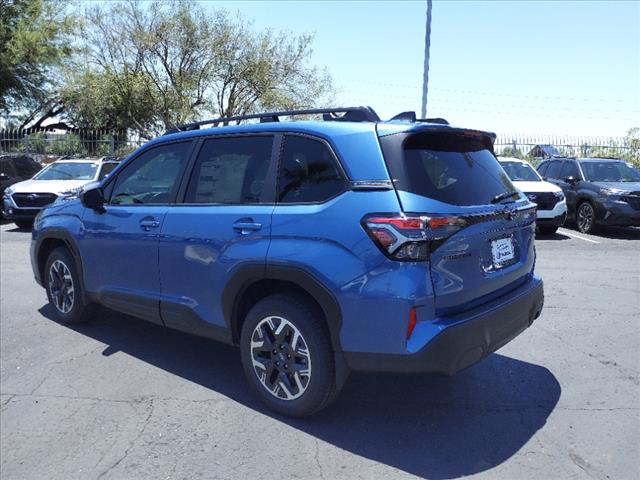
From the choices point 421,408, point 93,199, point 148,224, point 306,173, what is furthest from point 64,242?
point 421,408

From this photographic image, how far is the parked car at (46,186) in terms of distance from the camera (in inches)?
479

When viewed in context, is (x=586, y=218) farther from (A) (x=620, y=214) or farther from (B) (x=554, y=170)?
(B) (x=554, y=170)

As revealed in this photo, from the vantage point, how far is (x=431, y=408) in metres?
A: 3.64

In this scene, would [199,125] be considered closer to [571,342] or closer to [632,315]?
[571,342]

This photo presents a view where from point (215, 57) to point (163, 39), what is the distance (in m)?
2.43

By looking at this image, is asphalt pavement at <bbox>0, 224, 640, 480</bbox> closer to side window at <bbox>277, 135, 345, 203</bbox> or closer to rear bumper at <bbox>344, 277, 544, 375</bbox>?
rear bumper at <bbox>344, 277, 544, 375</bbox>

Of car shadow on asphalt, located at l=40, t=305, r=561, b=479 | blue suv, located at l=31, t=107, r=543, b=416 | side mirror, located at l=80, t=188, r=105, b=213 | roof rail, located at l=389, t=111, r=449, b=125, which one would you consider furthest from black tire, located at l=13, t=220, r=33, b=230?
roof rail, located at l=389, t=111, r=449, b=125

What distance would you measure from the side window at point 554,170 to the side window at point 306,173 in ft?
→ 39.0

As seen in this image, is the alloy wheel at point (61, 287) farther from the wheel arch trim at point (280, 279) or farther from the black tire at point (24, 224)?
the black tire at point (24, 224)

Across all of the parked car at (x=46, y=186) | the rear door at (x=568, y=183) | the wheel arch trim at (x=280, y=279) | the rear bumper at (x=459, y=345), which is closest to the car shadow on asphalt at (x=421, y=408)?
the rear bumper at (x=459, y=345)

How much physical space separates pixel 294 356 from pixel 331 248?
2.48ft

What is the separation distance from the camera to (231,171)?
152 inches

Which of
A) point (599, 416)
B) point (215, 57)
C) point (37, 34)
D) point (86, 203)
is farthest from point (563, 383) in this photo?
point (37, 34)

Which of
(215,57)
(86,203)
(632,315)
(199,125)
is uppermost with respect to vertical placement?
(215,57)
